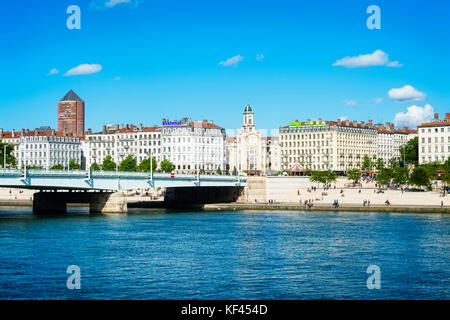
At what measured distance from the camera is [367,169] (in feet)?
557

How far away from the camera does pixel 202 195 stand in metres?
115

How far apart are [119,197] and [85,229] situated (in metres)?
27.2

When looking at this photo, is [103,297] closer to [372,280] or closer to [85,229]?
[372,280]

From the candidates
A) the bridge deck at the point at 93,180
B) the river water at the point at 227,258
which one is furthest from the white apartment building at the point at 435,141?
the river water at the point at 227,258

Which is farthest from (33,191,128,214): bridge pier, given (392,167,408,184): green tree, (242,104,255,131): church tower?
Result: (242,104,255,131): church tower

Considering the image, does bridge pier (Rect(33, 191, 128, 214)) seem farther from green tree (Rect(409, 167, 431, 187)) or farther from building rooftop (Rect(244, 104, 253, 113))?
building rooftop (Rect(244, 104, 253, 113))

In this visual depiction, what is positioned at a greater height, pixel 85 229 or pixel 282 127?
pixel 282 127

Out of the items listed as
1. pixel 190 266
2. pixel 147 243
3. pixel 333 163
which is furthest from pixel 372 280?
pixel 333 163

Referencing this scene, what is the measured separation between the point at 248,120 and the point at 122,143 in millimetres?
33767

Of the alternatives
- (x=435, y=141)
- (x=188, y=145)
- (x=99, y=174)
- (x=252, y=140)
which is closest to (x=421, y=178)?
(x=435, y=141)

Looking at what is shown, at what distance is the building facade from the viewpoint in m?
169

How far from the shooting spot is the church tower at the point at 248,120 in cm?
16750

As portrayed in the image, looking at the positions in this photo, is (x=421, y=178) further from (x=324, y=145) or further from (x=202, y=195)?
(x=324, y=145)
